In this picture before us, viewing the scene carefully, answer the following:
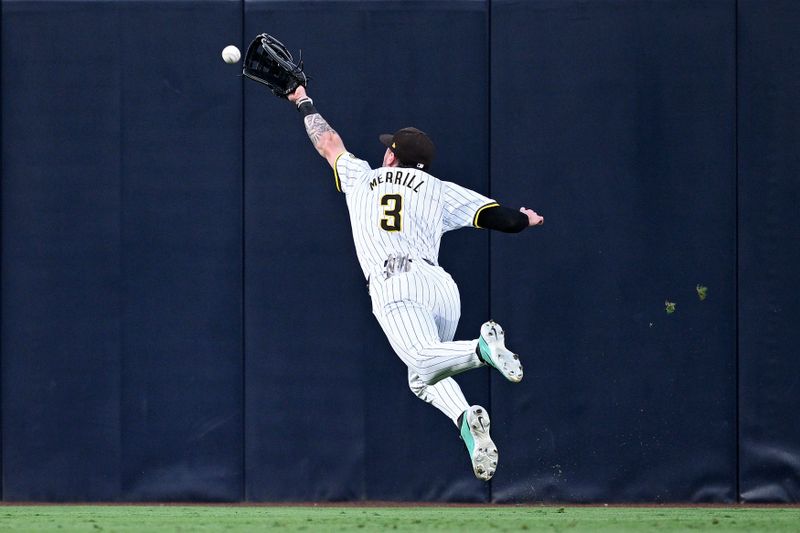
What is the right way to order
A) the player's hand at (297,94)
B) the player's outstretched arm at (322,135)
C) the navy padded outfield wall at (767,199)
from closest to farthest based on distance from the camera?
the player's outstretched arm at (322,135) → the player's hand at (297,94) → the navy padded outfield wall at (767,199)

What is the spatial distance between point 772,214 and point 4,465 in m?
5.67

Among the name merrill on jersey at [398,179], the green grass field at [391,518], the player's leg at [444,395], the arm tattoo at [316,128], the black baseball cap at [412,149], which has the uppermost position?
the arm tattoo at [316,128]

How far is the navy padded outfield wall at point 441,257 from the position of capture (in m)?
9.15

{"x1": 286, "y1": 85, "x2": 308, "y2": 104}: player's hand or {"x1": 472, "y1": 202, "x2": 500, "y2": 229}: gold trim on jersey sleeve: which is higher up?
{"x1": 286, "y1": 85, "x2": 308, "y2": 104}: player's hand

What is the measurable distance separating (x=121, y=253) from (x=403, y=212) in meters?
3.39

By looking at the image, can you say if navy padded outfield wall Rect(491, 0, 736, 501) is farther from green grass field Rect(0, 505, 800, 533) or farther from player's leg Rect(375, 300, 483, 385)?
player's leg Rect(375, 300, 483, 385)

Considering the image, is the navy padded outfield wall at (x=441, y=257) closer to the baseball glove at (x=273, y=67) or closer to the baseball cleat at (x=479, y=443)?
the baseball glove at (x=273, y=67)

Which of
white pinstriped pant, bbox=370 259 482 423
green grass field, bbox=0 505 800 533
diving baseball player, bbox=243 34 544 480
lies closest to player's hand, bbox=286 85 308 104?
diving baseball player, bbox=243 34 544 480

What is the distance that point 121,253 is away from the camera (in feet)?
30.4

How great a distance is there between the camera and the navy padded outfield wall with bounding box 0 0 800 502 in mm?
9148

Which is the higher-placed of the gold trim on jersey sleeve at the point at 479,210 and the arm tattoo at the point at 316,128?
the arm tattoo at the point at 316,128

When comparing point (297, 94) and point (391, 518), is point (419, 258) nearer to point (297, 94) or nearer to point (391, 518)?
point (297, 94)

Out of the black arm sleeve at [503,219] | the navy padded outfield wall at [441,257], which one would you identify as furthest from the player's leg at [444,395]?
the navy padded outfield wall at [441,257]

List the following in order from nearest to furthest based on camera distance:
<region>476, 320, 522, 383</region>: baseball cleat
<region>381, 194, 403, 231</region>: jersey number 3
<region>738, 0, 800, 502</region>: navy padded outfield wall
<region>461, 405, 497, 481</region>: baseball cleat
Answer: <region>476, 320, 522, 383</region>: baseball cleat < <region>461, 405, 497, 481</region>: baseball cleat < <region>381, 194, 403, 231</region>: jersey number 3 < <region>738, 0, 800, 502</region>: navy padded outfield wall
